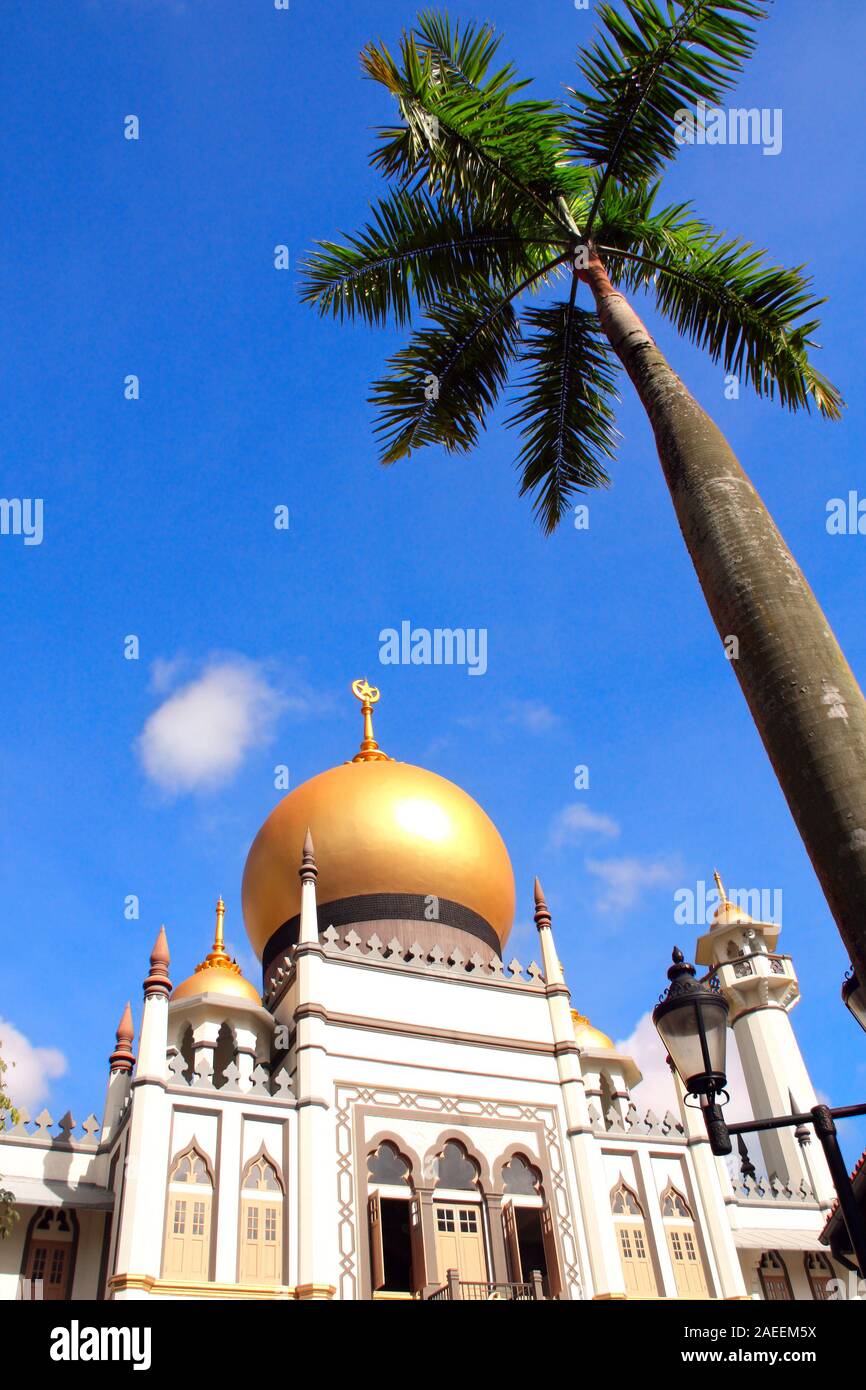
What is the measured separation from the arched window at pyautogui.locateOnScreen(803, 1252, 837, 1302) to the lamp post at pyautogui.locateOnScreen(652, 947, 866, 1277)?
17165 mm

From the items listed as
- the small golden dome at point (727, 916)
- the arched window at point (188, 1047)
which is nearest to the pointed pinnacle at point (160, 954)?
the arched window at point (188, 1047)

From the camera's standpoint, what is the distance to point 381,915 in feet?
67.9

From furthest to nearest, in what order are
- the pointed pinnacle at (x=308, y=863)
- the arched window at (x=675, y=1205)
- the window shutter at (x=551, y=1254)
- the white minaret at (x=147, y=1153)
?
the pointed pinnacle at (x=308, y=863), the arched window at (x=675, y=1205), the window shutter at (x=551, y=1254), the white minaret at (x=147, y=1153)

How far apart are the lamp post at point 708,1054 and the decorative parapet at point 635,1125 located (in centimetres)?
1412

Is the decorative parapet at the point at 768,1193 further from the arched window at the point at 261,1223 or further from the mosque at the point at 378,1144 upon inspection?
the arched window at the point at 261,1223

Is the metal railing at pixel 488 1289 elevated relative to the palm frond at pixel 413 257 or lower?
lower

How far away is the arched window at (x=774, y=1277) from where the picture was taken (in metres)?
18.7

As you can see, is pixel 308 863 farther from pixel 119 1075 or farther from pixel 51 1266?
pixel 51 1266

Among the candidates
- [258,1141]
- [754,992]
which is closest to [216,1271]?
[258,1141]

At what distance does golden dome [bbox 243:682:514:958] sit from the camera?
21250 millimetres

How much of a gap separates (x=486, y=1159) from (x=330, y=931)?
452cm

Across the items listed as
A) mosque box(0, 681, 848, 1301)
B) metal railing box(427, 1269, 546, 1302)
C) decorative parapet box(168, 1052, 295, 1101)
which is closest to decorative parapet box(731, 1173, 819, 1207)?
mosque box(0, 681, 848, 1301)

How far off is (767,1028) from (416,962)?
13.2 m

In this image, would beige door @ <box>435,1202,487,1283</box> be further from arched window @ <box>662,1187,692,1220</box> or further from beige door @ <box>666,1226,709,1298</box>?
arched window @ <box>662,1187,692,1220</box>
